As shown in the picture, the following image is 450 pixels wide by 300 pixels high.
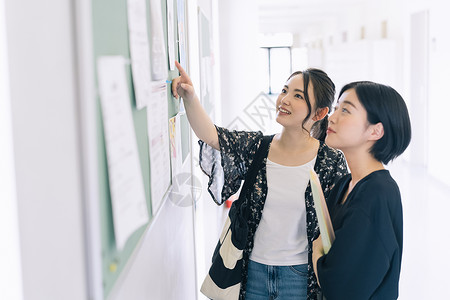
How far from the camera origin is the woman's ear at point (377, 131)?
142 centimetres

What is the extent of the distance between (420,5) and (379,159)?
24.5 feet

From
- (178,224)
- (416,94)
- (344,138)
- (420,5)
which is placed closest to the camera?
(344,138)

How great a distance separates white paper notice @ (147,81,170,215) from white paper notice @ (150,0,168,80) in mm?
29

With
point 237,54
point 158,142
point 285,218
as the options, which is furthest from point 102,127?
point 237,54

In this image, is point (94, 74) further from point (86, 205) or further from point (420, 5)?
point (420, 5)

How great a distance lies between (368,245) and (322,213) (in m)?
0.15

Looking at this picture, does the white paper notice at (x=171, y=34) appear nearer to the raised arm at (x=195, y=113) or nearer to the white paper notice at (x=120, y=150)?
the raised arm at (x=195, y=113)

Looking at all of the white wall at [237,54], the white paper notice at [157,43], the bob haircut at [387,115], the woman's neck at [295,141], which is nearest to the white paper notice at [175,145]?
the white paper notice at [157,43]

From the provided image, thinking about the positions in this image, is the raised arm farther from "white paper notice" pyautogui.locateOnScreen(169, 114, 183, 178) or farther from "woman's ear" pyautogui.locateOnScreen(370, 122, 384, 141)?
"woman's ear" pyautogui.locateOnScreen(370, 122, 384, 141)

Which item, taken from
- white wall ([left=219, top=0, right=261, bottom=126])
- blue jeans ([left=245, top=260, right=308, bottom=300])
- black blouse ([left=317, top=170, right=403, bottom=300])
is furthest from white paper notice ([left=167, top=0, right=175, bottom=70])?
white wall ([left=219, top=0, right=261, bottom=126])

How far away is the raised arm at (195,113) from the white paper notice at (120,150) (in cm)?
78

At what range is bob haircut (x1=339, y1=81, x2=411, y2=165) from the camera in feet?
4.62

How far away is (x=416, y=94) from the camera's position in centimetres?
855

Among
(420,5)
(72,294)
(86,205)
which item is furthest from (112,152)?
(420,5)
